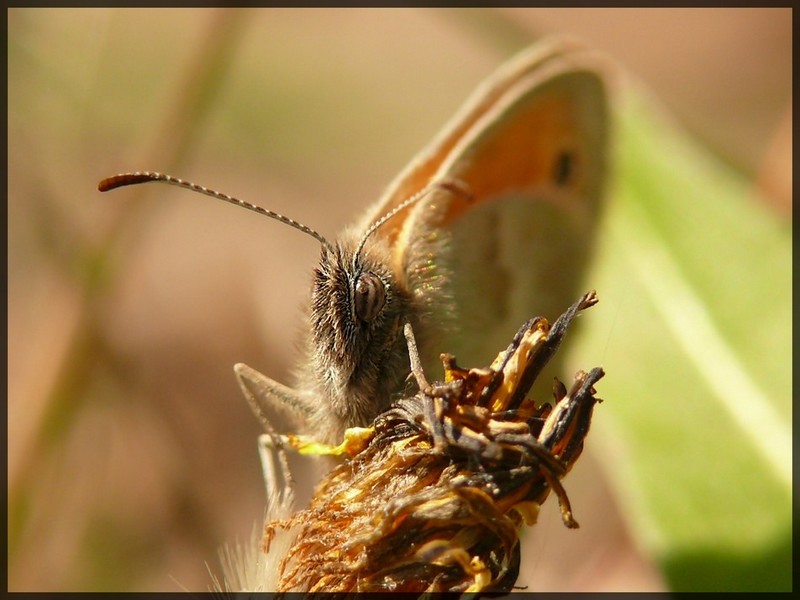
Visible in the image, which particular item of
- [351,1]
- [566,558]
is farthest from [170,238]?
[566,558]

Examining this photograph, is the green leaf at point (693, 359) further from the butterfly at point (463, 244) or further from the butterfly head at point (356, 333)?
the butterfly head at point (356, 333)

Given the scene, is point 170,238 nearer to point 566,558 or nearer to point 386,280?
point 566,558

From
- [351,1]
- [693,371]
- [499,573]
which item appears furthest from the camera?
[351,1]

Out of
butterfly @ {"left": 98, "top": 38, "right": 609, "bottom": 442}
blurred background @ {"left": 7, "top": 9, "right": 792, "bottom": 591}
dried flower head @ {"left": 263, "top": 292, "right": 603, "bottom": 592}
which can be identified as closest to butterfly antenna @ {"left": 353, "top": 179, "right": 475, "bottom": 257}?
butterfly @ {"left": 98, "top": 38, "right": 609, "bottom": 442}

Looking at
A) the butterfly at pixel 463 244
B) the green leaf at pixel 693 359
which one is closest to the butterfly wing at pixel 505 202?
the butterfly at pixel 463 244

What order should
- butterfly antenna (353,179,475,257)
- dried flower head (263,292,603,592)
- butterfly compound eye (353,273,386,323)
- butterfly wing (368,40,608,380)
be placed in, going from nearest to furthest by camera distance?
dried flower head (263,292,603,592) < butterfly compound eye (353,273,386,323) < butterfly antenna (353,179,475,257) < butterfly wing (368,40,608,380)

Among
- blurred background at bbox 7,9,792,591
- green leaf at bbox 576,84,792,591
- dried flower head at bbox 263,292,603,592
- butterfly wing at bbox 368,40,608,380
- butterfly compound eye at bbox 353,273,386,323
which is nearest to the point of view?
dried flower head at bbox 263,292,603,592

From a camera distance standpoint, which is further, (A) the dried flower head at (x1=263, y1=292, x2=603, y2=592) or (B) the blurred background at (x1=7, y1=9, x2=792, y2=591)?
(B) the blurred background at (x1=7, y1=9, x2=792, y2=591)

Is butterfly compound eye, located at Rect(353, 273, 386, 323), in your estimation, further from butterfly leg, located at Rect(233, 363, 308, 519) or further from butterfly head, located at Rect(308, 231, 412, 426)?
butterfly leg, located at Rect(233, 363, 308, 519)
